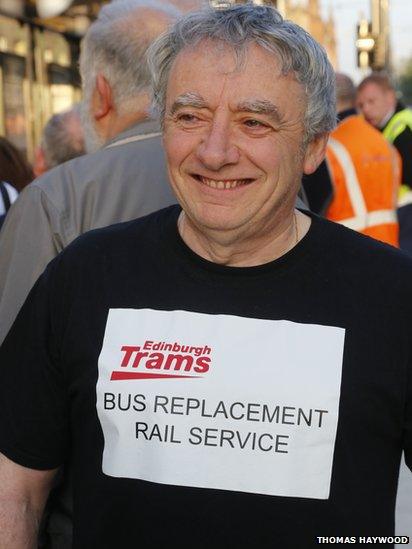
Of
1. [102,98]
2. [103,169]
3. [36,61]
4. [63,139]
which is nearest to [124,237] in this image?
[103,169]

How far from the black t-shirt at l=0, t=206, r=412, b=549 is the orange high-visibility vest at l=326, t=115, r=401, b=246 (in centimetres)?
363

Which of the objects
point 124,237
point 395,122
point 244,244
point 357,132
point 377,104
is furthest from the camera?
point 377,104

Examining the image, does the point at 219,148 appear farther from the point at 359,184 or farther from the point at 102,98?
the point at 359,184

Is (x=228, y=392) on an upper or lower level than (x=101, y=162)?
lower

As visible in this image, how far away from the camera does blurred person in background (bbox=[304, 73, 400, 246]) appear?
586 cm

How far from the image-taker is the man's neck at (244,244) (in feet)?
7.50

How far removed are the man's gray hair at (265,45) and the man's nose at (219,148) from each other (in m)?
0.15

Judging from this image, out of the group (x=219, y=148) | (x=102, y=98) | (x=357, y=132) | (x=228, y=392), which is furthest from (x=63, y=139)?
(x=228, y=392)

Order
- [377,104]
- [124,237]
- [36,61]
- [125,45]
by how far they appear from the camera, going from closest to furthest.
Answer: [124,237] → [125,45] → [377,104] → [36,61]

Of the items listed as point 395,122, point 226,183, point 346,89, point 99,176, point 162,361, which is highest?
point 226,183

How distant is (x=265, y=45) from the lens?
2229mm

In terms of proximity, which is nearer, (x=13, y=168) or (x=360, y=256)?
(x=360, y=256)

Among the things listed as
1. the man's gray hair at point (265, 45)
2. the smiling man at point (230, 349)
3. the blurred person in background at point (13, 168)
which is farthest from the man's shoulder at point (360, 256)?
the blurred person in background at point (13, 168)

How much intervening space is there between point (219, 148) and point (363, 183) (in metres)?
3.87
